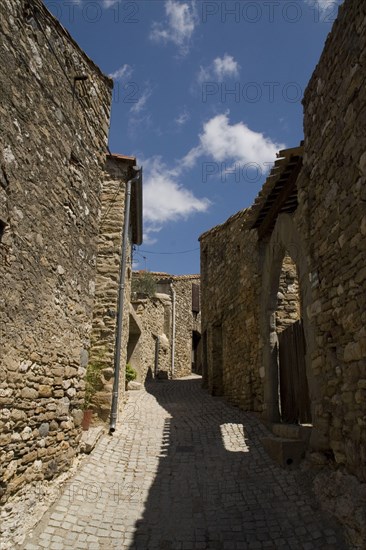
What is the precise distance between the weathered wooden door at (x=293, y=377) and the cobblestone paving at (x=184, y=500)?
68cm

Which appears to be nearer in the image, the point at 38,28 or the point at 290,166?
the point at 38,28

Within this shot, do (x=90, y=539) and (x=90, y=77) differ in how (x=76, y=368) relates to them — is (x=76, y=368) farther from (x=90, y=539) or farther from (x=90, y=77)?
(x=90, y=77)

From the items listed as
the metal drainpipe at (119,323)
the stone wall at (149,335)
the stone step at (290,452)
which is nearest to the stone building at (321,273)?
the stone step at (290,452)

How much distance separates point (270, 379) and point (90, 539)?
408 centimetres

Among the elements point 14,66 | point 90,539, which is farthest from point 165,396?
point 14,66

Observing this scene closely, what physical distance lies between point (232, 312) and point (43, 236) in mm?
6341

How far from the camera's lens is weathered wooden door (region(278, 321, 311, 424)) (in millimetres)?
6234

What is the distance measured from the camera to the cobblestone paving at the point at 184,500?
391 cm

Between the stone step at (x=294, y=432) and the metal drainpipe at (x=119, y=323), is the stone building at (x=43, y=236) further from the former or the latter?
the stone step at (x=294, y=432)

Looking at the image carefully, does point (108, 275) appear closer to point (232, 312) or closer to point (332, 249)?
point (232, 312)

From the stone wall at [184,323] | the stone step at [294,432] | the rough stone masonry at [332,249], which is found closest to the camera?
the rough stone masonry at [332,249]

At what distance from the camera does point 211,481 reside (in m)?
5.21

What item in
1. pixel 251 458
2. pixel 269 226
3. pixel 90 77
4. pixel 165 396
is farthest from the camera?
pixel 165 396

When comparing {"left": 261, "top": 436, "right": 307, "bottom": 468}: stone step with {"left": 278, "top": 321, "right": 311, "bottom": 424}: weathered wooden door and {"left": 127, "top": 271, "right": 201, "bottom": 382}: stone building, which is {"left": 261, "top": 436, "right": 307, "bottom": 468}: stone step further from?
{"left": 127, "top": 271, "right": 201, "bottom": 382}: stone building
